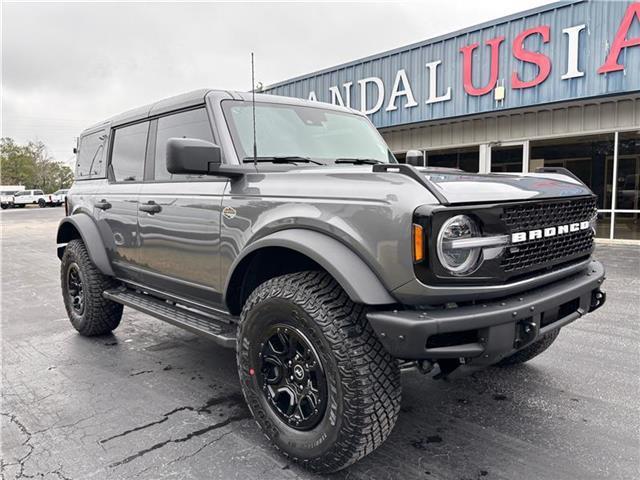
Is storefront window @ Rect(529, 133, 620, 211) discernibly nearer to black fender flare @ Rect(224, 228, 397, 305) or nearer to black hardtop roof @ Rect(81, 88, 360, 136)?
black hardtop roof @ Rect(81, 88, 360, 136)

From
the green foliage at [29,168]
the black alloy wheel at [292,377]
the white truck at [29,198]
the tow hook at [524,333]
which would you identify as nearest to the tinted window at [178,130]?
the black alloy wheel at [292,377]

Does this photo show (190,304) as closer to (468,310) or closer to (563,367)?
(468,310)

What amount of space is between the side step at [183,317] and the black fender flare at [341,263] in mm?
780

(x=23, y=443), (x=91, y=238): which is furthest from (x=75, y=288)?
(x=23, y=443)

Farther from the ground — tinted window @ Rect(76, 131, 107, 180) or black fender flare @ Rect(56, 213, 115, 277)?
tinted window @ Rect(76, 131, 107, 180)

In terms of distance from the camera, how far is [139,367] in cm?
393

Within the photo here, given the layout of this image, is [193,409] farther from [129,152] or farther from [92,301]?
[129,152]

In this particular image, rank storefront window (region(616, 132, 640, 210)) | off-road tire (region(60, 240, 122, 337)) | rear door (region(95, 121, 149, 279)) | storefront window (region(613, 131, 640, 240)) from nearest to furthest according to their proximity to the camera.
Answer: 1. rear door (region(95, 121, 149, 279))
2. off-road tire (region(60, 240, 122, 337))
3. storefront window (region(616, 132, 640, 210))
4. storefront window (region(613, 131, 640, 240))

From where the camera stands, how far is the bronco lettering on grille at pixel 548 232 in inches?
88.9

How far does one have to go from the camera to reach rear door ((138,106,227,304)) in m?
3.12

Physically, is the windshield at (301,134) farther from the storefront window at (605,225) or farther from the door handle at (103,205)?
the storefront window at (605,225)

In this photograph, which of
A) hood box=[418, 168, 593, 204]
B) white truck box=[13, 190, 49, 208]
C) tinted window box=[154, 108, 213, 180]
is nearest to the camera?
hood box=[418, 168, 593, 204]

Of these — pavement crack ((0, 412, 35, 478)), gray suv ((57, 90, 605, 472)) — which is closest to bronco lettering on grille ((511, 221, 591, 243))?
gray suv ((57, 90, 605, 472))

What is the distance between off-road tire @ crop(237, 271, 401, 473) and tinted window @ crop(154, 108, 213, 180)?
1353mm
